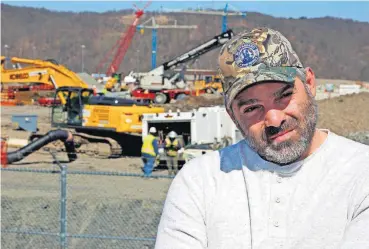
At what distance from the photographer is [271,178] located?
199 cm

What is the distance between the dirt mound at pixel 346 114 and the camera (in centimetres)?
2692

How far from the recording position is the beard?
6.40 ft

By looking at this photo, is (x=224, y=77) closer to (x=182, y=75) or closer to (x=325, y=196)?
(x=325, y=196)

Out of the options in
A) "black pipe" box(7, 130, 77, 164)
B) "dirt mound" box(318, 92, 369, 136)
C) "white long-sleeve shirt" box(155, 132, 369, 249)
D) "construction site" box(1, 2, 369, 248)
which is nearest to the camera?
"white long-sleeve shirt" box(155, 132, 369, 249)

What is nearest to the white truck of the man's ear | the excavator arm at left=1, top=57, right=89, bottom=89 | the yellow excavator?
the yellow excavator

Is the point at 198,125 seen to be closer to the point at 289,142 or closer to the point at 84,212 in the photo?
the point at 84,212

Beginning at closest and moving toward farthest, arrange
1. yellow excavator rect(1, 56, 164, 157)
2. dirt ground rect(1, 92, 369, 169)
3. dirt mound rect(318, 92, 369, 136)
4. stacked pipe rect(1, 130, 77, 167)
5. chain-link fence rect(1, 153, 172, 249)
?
chain-link fence rect(1, 153, 172, 249), stacked pipe rect(1, 130, 77, 167), dirt ground rect(1, 92, 369, 169), yellow excavator rect(1, 56, 164, 157), dirt mound rect(318, 92, 369, 136)

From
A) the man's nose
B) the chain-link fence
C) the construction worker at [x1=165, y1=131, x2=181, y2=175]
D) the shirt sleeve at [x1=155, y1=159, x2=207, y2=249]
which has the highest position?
the man's nose

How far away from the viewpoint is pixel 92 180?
14961 mm

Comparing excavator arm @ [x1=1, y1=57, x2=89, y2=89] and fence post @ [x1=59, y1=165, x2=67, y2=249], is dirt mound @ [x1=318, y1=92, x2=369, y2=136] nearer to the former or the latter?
excavator arm @ [x1=1, y1=57, x2=89, y2=89]

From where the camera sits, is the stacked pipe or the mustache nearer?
the mustache

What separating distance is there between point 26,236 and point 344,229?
903cm

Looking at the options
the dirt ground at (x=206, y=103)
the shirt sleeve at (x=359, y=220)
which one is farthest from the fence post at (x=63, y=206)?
the dirt ground at (x=206, y=103)

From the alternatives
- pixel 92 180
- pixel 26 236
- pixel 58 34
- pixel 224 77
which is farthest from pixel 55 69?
pixel 58 34
